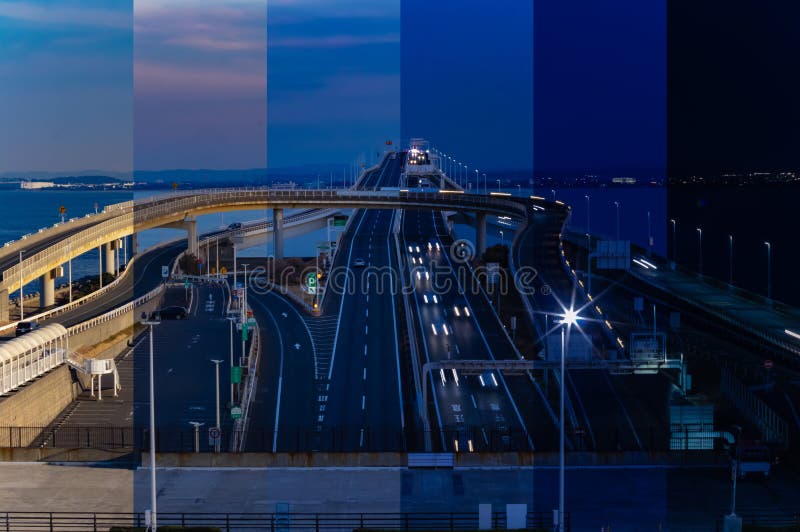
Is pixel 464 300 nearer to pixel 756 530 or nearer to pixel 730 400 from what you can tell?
pixel 730 400

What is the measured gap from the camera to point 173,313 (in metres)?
62.9

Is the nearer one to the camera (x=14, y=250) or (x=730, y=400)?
(x=730, y=400)

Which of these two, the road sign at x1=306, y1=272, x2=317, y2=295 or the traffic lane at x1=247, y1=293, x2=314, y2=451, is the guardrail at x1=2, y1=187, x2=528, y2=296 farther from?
the traffic lane at x1=247, y1=293, x2=314, y2=451

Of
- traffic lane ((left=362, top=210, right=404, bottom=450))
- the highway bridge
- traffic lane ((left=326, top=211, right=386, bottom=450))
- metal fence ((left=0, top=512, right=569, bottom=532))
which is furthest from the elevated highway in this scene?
metal fence ((left=0, top=512, right=569, bottom=532))

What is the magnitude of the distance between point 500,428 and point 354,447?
5613mm

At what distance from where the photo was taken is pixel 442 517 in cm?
2305

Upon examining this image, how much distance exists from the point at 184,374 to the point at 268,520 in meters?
27.6

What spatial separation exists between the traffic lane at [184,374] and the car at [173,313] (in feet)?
1.58

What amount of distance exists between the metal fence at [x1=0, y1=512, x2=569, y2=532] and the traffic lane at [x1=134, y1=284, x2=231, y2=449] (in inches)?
459

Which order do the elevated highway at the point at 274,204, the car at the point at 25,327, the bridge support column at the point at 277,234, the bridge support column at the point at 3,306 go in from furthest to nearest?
the bridge support column at the point at 277,234, the elevated highway at the point at 274,204, the bridge support column at the point at 3,306, the car at the point at 25,327

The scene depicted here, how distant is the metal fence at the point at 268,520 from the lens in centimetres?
2205

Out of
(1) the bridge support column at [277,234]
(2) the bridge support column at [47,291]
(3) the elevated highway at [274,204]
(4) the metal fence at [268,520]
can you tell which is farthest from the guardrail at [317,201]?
(4) the metal fence at [268,520]

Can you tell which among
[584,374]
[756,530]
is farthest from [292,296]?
[756,530]

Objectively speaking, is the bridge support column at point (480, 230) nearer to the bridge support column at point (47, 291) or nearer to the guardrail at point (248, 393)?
the bridge support column at point (47, 291)
